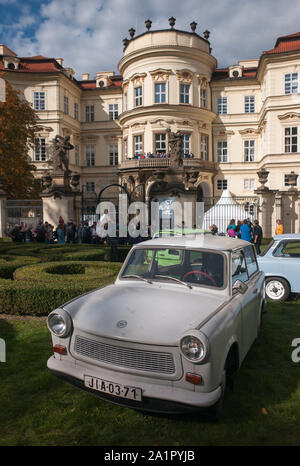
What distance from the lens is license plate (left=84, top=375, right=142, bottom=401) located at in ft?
10.8

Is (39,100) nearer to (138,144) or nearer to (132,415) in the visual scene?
(138,144)

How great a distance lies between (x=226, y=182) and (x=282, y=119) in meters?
9.16

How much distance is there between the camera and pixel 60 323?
3967 mm

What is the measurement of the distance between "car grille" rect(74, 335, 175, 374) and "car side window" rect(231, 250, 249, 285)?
1598mm

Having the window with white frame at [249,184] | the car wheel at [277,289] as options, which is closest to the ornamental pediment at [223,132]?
the window with white frame at [249,184]

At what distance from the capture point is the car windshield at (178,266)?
4.51m

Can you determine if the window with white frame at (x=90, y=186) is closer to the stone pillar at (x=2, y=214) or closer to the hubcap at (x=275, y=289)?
the stone pillar at (x=2, y=214)

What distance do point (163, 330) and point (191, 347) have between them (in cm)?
32

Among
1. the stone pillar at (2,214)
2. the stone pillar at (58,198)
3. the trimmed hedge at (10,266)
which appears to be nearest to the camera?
the trimmed hedge at (10,266)

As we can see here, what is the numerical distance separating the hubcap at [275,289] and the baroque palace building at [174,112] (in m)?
25.5

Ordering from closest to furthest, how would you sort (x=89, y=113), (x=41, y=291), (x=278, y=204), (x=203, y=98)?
1. (x=41, y=291)
2. (x=278, y=204)
3. (x=203, y=98)
4. (x=89, y=113)

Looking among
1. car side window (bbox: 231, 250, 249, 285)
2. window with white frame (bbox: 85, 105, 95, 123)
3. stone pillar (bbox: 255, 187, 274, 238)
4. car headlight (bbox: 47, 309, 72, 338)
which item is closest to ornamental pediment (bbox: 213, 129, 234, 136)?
window with white frame (bbox: 85, 105, 95, 123)

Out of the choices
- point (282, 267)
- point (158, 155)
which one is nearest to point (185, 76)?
point (158, 155)

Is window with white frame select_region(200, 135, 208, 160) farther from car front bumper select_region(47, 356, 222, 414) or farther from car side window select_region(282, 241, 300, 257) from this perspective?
car front bumper select_region(47, 356, 222, 414)
